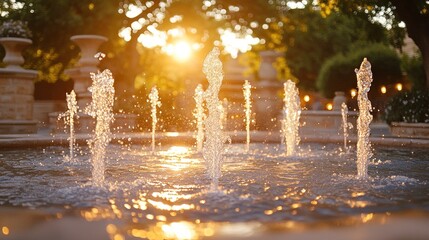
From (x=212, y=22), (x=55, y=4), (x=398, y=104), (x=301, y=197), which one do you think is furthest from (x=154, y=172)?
(x=212, y=22)

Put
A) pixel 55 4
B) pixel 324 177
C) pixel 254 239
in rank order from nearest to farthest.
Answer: pixel 254 239 → pixel 324 177 → pixel 55 4

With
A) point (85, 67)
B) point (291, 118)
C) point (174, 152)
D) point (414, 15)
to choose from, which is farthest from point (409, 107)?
point (85, 67)

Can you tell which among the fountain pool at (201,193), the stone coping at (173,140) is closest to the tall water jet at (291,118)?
the stone coping at (173,140)

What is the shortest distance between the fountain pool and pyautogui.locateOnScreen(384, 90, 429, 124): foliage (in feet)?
21.5

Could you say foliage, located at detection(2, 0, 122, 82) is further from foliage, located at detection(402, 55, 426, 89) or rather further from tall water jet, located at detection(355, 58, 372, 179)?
tall water jet, located at detection(355, 58, 372, 179)

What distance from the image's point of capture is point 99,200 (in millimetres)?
5367

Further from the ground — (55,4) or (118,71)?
(55,4)

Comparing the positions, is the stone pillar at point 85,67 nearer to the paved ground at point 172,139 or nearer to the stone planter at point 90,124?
the stone planter at point 90,124

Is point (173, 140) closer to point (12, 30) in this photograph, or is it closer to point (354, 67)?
point (12, 30)

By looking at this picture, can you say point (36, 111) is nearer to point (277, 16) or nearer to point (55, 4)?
point (55, 4)

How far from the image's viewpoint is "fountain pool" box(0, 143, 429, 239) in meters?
4.32

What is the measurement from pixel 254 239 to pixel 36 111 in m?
21.8

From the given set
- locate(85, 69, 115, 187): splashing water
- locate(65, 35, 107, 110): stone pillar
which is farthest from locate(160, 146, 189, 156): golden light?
locate(65, 35, 107, 110): stone pillar

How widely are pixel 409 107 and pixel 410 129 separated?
0.86 m
